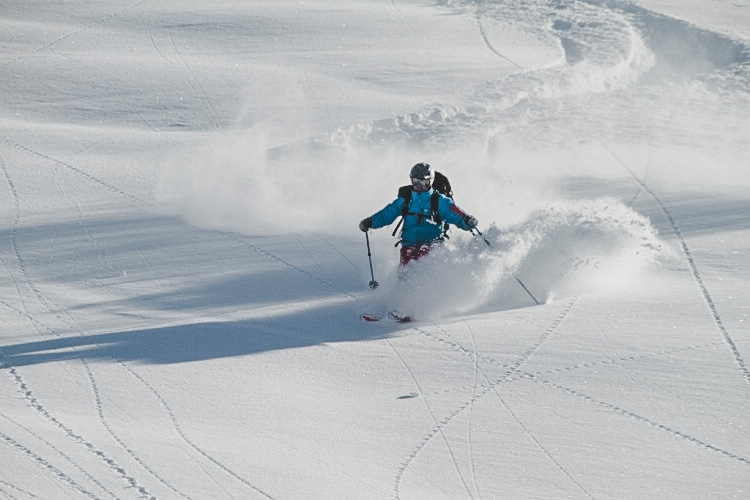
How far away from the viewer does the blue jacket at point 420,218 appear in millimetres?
10375

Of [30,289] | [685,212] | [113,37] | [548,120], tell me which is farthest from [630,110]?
[30,289]

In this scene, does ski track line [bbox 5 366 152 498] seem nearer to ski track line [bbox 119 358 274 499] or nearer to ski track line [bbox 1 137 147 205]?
ski track line [bbox 119 358 274 499]

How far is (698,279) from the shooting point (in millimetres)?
11414

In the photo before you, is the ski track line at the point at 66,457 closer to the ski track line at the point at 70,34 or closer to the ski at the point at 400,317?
the ski at the point at 400,317

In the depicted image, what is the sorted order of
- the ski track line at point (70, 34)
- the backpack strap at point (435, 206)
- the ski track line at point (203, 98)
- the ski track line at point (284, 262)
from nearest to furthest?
the backpack strap at point (435, 206) → the ski track line at point (284, 262) → the ski track line at point (203, 98) → the ski track line at point (70, 34)

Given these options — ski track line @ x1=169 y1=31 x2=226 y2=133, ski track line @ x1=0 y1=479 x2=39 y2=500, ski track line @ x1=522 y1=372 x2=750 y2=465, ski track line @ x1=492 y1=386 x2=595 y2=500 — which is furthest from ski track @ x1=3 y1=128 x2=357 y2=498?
ski track line @ x1=169 y1=31 x2=226 y2=133

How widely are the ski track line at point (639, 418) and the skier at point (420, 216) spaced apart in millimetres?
2165

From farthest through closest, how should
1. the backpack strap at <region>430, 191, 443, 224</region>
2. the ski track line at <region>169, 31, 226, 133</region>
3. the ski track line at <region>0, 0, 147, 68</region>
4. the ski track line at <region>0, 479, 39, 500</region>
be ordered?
1. the ski track line at <region>0, 0, 147, 68</region>
2. the ski track line at <region>169, 31, 226, 133</region>
3. the backpack strap at <region>430, 191, 443, 224</region>
4. the ski track line at <region>0, 479, 39, 500</region>

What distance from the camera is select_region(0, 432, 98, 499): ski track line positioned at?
20.0 ft

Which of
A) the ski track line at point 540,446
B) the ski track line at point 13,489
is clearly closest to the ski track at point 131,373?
the ski track line at point 13,489

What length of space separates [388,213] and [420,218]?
1.10 feet

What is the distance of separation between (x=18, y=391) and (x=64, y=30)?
17.4 metres

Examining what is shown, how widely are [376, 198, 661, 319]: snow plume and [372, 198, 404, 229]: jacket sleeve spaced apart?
22.7 inches

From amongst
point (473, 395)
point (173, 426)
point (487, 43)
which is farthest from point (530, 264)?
point (487, 43)
